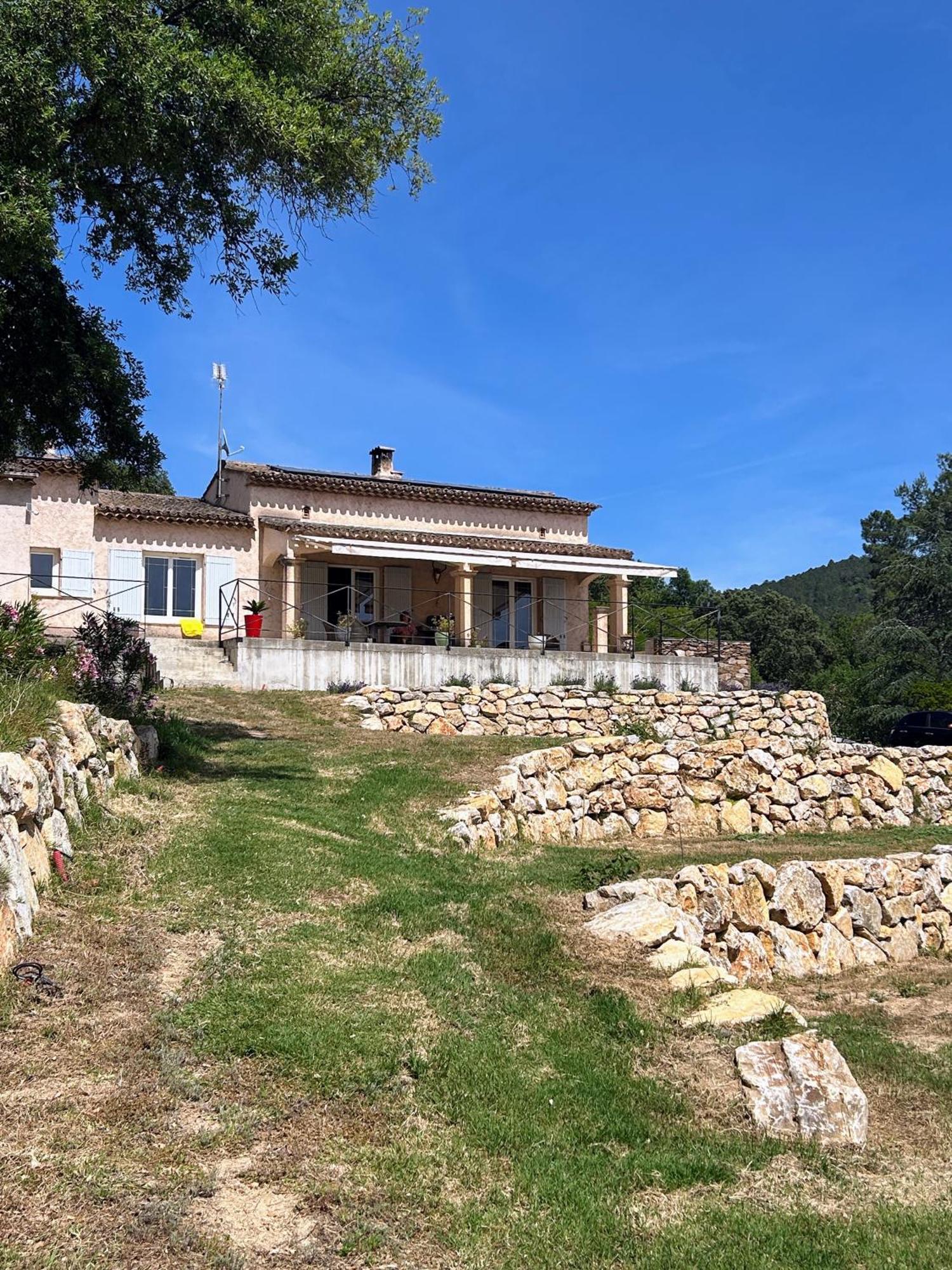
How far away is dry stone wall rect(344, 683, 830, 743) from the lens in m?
20.3

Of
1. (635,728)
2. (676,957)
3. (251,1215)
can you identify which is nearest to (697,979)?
(676,957)

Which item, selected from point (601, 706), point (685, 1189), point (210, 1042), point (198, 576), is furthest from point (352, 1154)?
point (198, 576)

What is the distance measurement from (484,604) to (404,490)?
3915 millimetres

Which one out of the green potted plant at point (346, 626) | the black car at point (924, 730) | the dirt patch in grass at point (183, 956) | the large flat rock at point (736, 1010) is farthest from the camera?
the black car at point (924, 730)

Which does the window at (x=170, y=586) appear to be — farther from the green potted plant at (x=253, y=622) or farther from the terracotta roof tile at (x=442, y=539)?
the green potted plant at (x=253, y=622)

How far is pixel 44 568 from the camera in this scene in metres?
24.8

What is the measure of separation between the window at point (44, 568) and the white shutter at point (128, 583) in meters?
1.28

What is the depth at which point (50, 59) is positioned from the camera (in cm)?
995

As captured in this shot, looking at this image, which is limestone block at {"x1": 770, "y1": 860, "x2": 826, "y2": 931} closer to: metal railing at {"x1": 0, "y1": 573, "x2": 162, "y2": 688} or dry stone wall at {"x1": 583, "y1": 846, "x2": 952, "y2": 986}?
dry stone wall at {"x1": 583, "y1": 846, "x2": 952, "y2": 986}

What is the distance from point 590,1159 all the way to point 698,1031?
81.6 inches

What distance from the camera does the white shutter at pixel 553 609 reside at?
29.5 metres

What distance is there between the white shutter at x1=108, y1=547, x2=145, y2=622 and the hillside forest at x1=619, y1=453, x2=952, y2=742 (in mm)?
12739

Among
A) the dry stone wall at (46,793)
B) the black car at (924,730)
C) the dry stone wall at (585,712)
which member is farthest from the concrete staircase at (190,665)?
the black car at (924,730)

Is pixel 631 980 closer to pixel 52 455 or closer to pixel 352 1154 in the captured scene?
pixel 352 1154
